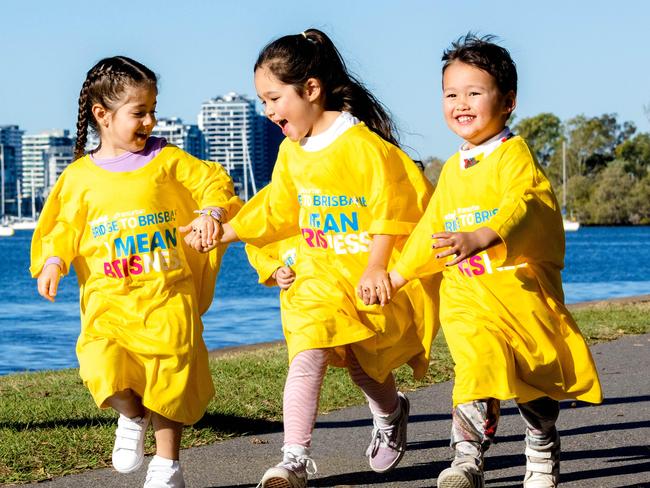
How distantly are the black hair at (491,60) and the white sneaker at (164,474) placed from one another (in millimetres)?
1909

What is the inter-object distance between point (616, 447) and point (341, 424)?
153 cm

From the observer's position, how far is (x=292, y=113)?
5145 mm

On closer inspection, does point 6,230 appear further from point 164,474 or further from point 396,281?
point 396,281

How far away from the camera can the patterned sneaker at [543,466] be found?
481 cm

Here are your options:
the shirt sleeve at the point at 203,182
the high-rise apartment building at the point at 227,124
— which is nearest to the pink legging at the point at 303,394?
the shirt sleeve at the point at 203,182

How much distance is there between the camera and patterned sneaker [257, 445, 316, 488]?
4.60 metres

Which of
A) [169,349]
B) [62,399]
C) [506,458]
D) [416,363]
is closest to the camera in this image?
[169,349]

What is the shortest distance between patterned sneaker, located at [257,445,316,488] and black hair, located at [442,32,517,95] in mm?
1593

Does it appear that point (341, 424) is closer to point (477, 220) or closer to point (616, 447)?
point (616, 447)

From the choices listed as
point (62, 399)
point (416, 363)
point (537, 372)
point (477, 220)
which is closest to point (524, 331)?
point (537, 372)

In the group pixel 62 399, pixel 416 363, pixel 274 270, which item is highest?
pixel 274 270

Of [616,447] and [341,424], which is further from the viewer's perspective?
[341,424]

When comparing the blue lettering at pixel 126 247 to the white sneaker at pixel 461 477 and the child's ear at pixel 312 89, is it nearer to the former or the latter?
the child's ear at pixel 312 89

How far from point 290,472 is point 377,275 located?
819 mm
